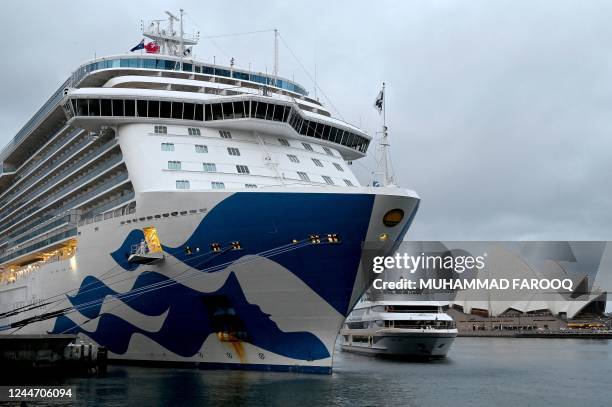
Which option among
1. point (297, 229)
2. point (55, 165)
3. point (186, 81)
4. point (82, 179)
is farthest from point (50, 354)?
point (297, 229)

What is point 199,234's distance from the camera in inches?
953

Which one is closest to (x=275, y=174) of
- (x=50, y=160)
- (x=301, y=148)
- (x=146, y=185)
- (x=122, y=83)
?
(x=301, y=148)

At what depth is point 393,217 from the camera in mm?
24281

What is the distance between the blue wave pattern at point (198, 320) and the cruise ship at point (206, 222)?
54 mm

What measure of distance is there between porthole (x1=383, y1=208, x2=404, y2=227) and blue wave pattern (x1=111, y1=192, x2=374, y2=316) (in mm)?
783

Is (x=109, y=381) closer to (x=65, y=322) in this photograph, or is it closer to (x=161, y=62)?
(x=65, y=322)

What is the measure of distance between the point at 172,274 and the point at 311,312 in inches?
202

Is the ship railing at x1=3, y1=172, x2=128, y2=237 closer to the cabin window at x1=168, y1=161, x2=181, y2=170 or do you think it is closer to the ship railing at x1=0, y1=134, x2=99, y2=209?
the ship railing at x1=0, y1=134, x2=99, y2=209

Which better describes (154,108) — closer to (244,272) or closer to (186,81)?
(186,81)

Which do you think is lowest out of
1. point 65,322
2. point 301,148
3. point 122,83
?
point 65,322

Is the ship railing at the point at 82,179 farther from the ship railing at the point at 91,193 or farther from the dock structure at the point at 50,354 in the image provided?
the dock structure at the point at 50,354

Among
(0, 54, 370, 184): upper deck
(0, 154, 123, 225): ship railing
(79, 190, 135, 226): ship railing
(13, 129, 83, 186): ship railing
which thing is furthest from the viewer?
(13, 129, 83, 186): ship railing

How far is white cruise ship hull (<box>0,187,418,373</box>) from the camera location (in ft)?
77.4

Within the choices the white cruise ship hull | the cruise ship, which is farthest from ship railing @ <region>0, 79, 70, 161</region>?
the white cruise ship hull
